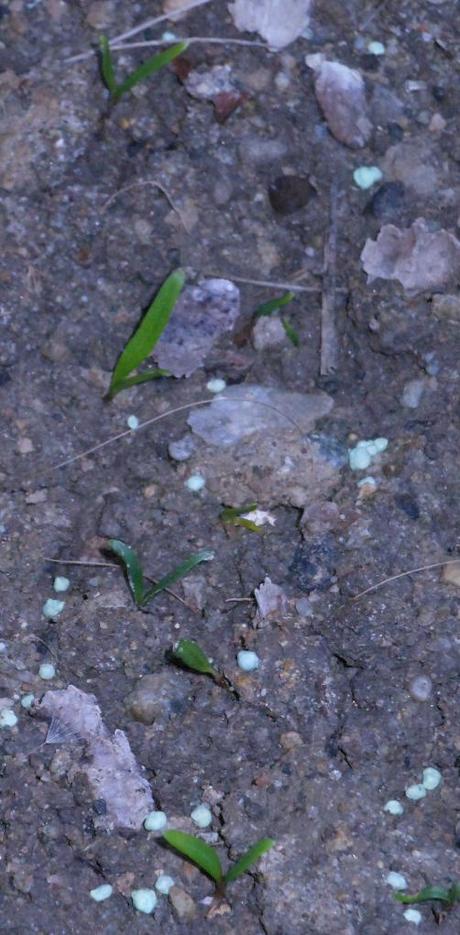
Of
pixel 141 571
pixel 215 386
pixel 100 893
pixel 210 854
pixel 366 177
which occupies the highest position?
pixel 366 177

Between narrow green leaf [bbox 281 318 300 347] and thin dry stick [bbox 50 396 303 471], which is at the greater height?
narrow green leaf [bbox 281 318 300 347]

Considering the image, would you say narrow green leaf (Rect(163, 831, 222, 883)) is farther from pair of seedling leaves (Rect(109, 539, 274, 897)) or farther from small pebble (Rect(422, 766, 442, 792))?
small pebble (Rect(422, 766, 442, 792))

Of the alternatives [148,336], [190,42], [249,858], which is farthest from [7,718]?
[190,42]

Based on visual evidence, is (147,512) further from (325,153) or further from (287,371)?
(325,153)

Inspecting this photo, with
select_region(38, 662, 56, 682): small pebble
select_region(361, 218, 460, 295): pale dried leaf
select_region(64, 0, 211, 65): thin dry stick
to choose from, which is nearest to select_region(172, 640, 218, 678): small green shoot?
select_region(38, 662, 56, 682): small pebble

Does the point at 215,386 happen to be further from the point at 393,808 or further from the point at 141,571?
the point at 393,808

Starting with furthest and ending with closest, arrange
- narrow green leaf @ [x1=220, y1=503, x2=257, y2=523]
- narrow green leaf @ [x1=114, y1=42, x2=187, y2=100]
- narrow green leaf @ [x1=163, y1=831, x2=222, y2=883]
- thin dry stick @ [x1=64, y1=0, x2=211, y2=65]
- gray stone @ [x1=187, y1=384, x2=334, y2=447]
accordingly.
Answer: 1. thin dry stick @ [x1=64, y1=0, x2=211, y2=65]
2. narrow green leaf @ [x1=114, y1=42, x2=187, y2=100]
3. gray stone @ [x1=187, y1=384, x2=334, y2=447]
4. narrow green leaf @ [x1=220, y1=503, x2=257, y2=523]
5. narrow green leaf @ [x1=163, y1=831, x2=222, y2=883]
